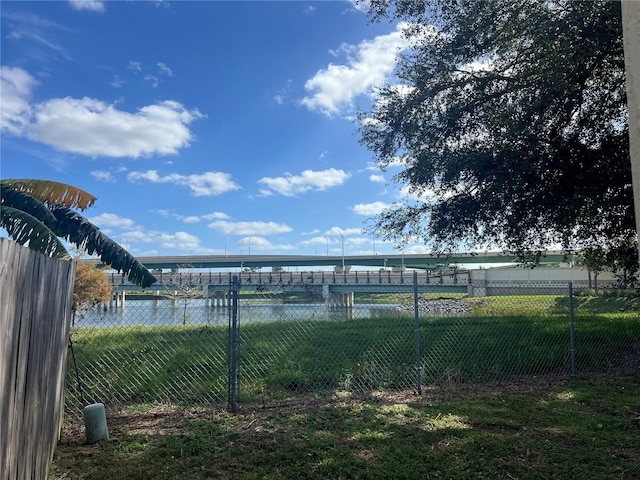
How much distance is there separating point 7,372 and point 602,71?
8.89m

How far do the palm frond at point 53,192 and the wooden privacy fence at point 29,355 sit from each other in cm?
452

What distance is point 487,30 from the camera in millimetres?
7344

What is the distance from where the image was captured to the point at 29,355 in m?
2.70

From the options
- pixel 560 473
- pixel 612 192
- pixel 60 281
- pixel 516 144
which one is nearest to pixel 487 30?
pixel 516 144

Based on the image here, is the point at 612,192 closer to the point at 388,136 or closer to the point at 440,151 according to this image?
the point at 440,151

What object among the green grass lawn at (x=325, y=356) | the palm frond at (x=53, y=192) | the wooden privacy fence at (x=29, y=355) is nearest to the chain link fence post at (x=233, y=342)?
the green grass lawn at (x=325, y=356)

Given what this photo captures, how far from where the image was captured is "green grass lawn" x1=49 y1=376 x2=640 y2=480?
3.71 m

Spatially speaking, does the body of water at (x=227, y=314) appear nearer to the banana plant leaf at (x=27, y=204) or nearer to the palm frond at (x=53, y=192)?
the banana plant leaf at (x=27, y=204)

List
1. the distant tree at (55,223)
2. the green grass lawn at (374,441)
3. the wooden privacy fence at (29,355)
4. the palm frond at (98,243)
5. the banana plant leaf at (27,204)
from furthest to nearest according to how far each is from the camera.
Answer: the banana plant leaf at (27,204)
the palm frond at (98,243)
the distant tree at (55,223)
the green grass lawn at (374,441)
the wooden privacy fence at (29,355)

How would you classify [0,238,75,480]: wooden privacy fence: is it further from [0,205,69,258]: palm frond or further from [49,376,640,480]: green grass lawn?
[0,205,69,258]: palm frond

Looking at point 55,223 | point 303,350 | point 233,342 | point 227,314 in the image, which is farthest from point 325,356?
point 55,223

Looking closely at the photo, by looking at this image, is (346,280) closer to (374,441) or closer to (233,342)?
(233,342)

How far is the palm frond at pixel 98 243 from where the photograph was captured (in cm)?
695

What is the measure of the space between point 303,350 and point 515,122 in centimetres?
535
